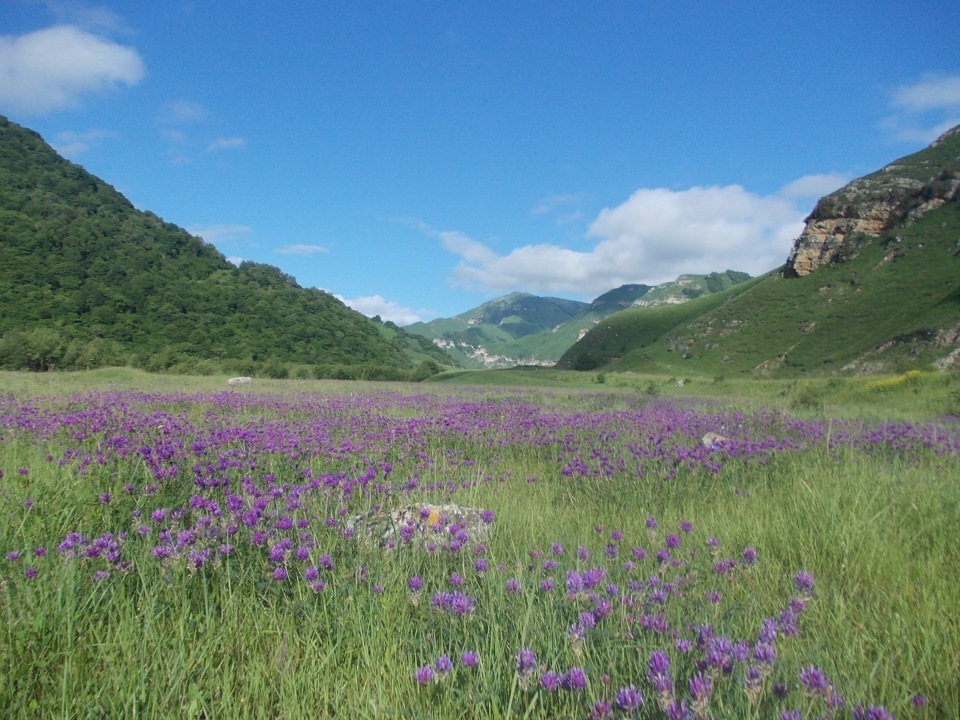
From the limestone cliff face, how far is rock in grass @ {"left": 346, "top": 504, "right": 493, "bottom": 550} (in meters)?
101

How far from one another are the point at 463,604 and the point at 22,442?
5093mm

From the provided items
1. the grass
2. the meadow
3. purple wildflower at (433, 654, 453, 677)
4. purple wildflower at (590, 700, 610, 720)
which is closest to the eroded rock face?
the grass

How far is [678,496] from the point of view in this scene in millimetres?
4285

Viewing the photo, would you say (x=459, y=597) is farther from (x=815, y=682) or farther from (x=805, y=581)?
(x=805, y=581)

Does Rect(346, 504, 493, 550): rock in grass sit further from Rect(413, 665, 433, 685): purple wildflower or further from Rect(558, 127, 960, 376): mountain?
Rect(558, 127, 960, 376): mountain

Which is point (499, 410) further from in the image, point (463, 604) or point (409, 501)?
point (463, 604)

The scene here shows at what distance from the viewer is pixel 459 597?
1.82m

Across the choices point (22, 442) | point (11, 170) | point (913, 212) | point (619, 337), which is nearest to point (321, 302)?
point (11, 170)

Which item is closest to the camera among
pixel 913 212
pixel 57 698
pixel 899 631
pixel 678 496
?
pixel 57 698

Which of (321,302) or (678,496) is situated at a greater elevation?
(321,302)

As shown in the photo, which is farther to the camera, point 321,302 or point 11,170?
point 321,302

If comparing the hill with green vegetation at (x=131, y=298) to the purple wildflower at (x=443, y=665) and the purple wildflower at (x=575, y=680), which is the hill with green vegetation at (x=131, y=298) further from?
the purple wildflower at (x=575, y=680)

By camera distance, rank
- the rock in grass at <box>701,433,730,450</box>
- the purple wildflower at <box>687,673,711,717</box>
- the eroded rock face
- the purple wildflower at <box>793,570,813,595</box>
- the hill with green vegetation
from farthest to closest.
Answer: the eroded rock face → the hill with green vegetation → the rock in grass at <box>701,433,730,450</box> → the purple wildflower at <box>793,570,813,595</box> → the purple wildflower at <box>687,673,711,717</box>

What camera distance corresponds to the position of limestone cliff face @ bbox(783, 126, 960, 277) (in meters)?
78.1
